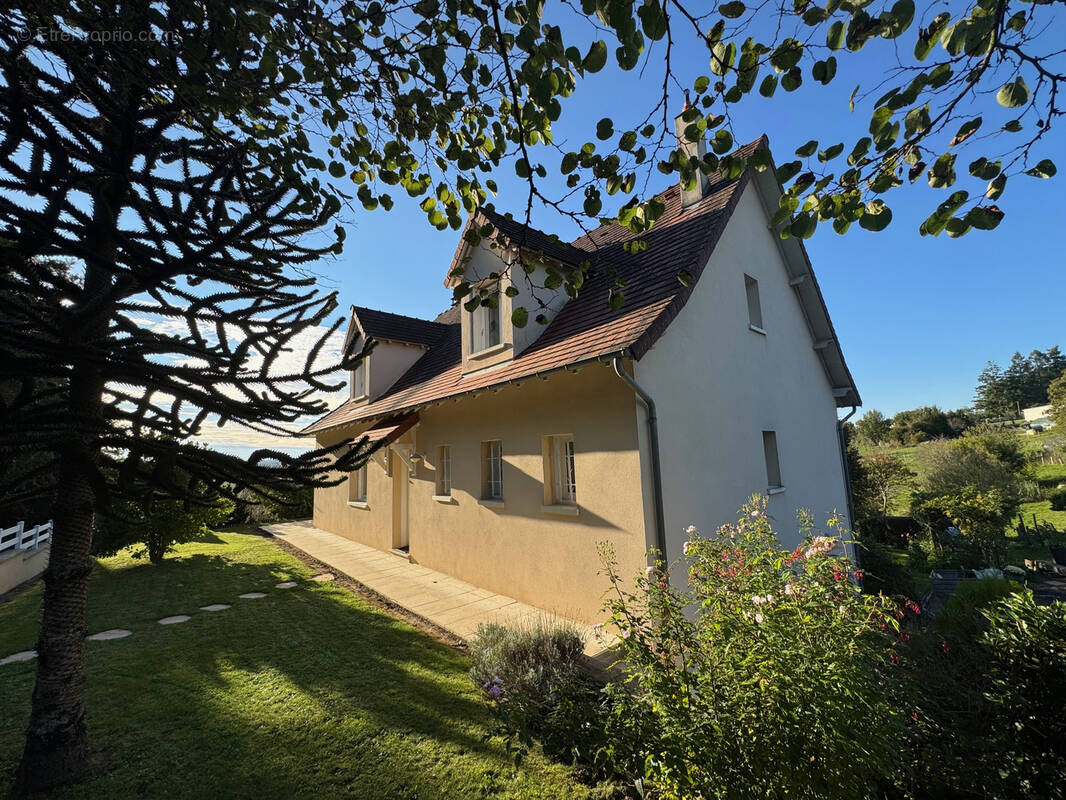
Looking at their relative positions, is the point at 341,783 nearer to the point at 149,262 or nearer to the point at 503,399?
the point at 149,262

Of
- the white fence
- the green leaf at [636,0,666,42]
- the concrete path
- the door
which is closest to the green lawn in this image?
the concrete path

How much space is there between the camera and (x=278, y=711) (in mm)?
6039

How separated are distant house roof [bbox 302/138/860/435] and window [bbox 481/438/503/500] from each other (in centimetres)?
186

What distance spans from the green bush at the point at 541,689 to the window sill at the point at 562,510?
8.21ft

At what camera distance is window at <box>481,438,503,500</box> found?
12123 mm

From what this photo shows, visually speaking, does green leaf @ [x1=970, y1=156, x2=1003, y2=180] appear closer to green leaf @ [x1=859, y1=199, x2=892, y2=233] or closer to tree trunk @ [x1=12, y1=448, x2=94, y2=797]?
green leaf @ [x1=859, y1=199, x2=892, y2=233]

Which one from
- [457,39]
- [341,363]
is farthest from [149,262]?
[457,39]

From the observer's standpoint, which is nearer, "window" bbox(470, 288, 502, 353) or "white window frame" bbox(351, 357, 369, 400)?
"window" bbox(470, 288, 502, 353)

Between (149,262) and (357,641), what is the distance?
7.54 metres

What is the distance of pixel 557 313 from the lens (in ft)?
39.2

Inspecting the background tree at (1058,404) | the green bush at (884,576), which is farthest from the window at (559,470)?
the background tree at (1058,404)

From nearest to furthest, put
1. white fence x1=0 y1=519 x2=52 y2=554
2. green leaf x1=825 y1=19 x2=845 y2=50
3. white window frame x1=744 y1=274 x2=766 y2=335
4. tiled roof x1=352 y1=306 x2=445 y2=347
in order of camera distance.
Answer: green leaf x1=825 y1=19 x2=845 y2=50 < white window frame x1=744 y1=274 x2=766 y2=335 < white fence x1=0 y1=519 x2=52 y2=554 < tiled roof x1=352 y1=306 x2=445 y2=347

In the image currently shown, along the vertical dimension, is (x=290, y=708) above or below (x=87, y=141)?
below

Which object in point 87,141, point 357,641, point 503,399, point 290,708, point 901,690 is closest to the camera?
point 901,690
